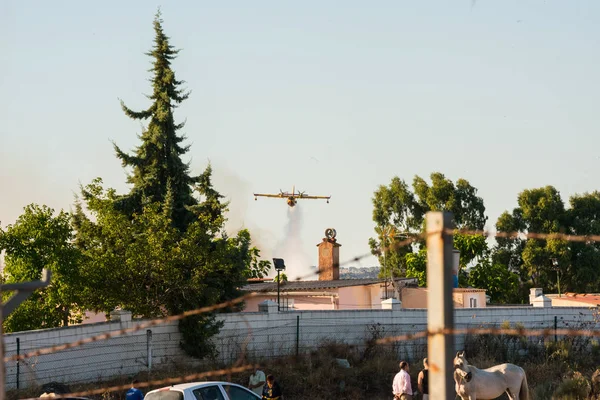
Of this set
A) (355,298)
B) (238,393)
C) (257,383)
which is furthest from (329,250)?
(238,393)

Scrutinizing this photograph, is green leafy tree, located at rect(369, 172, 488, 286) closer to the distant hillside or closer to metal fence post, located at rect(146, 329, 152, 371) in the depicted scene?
the distant hillside

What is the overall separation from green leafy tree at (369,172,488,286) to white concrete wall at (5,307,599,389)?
33.7 meters

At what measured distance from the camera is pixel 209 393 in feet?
71.9

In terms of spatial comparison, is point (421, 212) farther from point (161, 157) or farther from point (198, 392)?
point (198, 392)

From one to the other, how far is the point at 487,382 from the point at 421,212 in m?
57.0

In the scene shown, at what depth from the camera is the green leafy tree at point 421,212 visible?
74.9 metres

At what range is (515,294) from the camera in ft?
250

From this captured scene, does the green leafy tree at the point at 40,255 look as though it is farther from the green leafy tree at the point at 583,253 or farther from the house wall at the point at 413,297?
the green leafy tree at the point at 583,253

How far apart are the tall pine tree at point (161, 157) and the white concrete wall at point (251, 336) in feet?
32.8

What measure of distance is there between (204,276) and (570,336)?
13066 millimetres

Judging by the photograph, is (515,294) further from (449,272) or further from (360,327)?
(449,272)

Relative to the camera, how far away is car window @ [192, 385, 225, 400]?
Answer: 848 inches

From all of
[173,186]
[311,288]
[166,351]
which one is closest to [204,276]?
[166,351]

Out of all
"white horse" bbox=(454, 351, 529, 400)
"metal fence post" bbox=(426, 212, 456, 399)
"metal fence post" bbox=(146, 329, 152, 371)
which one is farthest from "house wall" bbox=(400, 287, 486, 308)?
"metal fence post" bbox=(426, 212, 456, 399)
